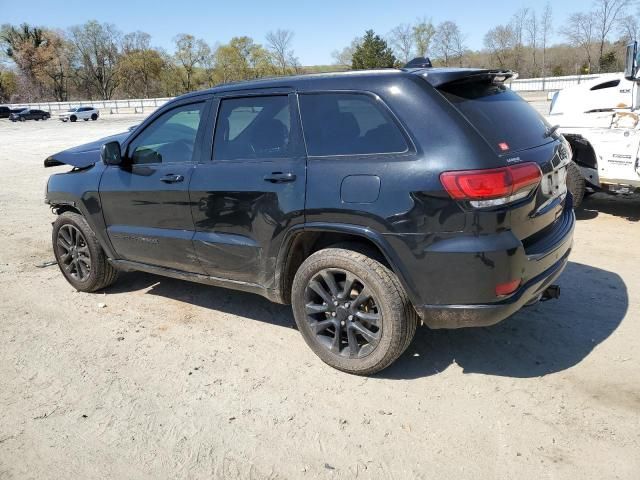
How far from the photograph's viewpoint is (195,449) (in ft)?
9.37

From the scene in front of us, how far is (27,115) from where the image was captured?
163 ft

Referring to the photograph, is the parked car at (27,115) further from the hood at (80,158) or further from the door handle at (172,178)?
the door handle at (172,178)

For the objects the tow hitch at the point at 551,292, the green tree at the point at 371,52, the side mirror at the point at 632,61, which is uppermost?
the green tree at the point at 371,52

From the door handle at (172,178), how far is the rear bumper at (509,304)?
6.69 feet

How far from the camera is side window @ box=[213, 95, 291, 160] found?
3.58 m

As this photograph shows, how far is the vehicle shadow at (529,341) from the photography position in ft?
11.4

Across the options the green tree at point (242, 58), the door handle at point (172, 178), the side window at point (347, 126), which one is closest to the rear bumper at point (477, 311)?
the side window at point (347, 126)

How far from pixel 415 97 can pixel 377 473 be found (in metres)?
2.01

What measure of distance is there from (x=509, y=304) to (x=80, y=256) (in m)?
3.98

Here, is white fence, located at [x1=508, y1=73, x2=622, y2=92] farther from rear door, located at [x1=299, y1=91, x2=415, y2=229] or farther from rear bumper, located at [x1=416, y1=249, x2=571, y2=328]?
rear bumper, located at [x1=416, y1=249, x2=571, y2=328]

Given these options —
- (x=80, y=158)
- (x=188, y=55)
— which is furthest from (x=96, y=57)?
(x=80, y=158)

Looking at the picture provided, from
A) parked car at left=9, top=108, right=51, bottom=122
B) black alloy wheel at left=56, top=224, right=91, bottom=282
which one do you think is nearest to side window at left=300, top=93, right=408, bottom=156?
black alloy wheel at left=56, top=224, right=91, bottom=282

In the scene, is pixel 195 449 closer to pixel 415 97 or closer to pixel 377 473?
pixel 377 473

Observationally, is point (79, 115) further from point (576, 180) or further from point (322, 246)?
point (322, 246)
